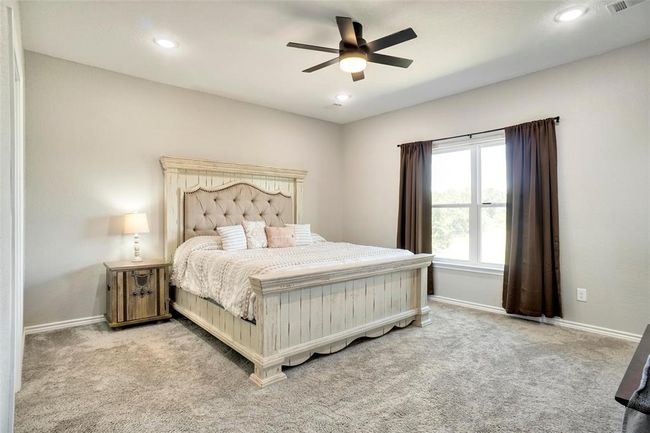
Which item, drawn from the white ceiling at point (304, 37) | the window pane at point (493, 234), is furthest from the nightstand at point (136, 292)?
the window pane at point (493, 234)

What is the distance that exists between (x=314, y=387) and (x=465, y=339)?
5.08ft

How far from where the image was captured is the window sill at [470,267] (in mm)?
3916

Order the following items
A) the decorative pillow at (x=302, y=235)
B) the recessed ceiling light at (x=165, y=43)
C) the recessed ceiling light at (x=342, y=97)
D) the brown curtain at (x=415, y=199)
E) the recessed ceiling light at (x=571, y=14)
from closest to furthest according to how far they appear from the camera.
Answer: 1. the recessed ceiling light at (x=571, y=14)
2. the recessed ceiling light at (x=165, y=43)
3. the decorative pillow at (x=302, y=235)
4. the recessed ceiling light at (x=342, y=97)
5. the brown curtain at (x=415, y=199)

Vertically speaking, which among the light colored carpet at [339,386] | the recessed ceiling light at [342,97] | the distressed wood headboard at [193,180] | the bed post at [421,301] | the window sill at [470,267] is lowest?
the light colored carpet at [339,386]

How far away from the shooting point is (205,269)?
3053mm

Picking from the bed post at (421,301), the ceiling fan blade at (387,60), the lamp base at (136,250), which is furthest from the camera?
the lamp base at (136,250)

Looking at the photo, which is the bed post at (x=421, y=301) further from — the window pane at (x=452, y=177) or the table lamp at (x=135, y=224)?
the table lamp at (x=135, y=224)

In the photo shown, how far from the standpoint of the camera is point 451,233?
4402mm

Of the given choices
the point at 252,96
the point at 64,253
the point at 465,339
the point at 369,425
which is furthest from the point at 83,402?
the point at 252,96

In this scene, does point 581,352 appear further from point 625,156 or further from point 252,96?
point 252,96

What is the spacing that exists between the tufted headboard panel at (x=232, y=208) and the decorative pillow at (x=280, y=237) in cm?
56

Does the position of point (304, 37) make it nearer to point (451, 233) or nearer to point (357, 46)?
point (357, 46)

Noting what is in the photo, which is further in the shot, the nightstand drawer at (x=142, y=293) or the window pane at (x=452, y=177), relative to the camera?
the window pane at (x=452, y=177)

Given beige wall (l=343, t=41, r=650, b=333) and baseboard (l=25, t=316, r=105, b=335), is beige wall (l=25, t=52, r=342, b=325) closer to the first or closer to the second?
baseboard (l=25, t=316, r=105, b=335)
